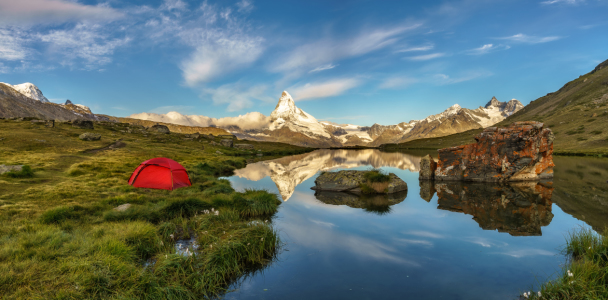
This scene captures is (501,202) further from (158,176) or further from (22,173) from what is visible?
(22,173)

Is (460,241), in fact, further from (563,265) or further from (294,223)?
Result: (294,223)

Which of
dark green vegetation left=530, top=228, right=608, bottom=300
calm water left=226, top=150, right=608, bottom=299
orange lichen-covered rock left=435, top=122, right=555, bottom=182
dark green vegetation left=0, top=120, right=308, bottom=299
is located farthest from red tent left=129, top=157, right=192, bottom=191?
orange lichen-covered rock left=435, top=122, right=555, bottom=182

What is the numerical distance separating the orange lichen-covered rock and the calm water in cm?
627

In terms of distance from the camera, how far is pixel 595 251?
29.9 feet

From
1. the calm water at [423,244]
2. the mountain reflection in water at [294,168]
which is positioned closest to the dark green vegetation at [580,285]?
the calm water at [423,244]

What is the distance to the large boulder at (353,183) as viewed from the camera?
25.5 meters

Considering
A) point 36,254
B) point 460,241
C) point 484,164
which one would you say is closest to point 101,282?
point 36,254

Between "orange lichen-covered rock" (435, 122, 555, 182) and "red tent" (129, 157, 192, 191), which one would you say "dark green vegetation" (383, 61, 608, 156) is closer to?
"orange lichen-covered rock" (435, 122, 555, 182)

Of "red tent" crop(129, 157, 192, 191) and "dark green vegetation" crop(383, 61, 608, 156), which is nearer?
"red tent" crop(129, 157, 192, 191)

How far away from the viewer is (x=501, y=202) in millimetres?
20047

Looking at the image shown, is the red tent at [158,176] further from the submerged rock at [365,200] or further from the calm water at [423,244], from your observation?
the submerged rock at [365,200]

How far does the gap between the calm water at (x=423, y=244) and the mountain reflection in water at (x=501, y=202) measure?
7cm

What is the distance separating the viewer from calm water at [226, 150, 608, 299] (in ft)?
29.6

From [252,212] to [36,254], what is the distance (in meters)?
10.9
